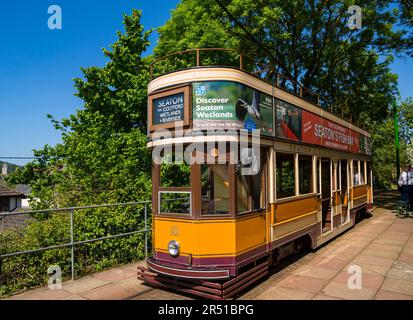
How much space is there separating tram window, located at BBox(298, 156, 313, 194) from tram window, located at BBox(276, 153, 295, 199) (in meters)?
0.32

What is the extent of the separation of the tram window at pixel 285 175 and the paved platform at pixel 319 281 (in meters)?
1.68

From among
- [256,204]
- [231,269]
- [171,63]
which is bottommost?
[231,269]

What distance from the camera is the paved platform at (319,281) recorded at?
18.3ft

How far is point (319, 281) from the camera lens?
6.25m

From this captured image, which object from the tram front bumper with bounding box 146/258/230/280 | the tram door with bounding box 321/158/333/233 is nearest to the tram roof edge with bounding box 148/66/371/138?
the tram front bumper with bounding box 146/258/230/280

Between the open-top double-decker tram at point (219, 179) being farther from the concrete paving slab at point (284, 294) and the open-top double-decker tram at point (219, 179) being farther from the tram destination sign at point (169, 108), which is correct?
the concrete paving slab at point (284, 294)

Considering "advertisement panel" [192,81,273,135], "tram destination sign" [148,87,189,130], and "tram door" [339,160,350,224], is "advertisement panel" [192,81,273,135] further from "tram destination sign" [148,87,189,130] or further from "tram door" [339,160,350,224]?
"tram door" [339,160,350,224]

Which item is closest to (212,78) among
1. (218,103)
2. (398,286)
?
(218,103)

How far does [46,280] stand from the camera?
658 cm

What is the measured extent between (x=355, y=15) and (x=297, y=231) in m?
14.2

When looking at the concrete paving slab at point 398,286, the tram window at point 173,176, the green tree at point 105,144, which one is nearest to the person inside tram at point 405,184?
the concrete paving slab at point 398,286

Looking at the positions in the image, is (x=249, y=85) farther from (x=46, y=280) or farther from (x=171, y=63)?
(x=171, y=63)

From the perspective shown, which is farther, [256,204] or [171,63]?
[171,63]
